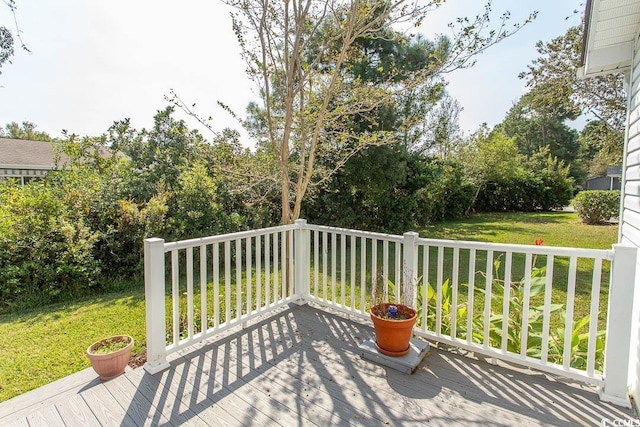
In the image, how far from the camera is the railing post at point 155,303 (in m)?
2.32

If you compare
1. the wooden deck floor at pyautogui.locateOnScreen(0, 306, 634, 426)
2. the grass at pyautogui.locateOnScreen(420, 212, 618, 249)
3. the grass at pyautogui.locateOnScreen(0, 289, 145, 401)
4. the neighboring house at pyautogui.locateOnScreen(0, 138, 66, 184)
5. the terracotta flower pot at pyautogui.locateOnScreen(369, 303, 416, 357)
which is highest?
the neighboring house at pyautogui.locateOnScreen(0, 138, 66, 184)

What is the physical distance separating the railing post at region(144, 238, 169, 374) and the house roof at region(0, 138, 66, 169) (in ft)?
43.4

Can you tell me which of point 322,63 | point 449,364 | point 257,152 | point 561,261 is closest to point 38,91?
point 257,152

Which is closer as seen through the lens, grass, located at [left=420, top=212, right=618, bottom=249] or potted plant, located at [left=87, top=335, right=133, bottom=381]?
potted plant, located at [left=87, top=335, right=133, bottom=381]

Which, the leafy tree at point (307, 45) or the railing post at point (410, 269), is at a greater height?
the leafy tree at point (307, 45)

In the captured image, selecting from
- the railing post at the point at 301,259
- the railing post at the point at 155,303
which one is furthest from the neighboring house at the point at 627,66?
the railing post at the point at 155,303

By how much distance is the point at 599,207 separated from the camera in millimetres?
11438

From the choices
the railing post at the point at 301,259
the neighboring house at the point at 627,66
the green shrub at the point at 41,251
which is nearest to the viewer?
the neighboring house at the point at 627,66

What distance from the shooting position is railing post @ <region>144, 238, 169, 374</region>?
232cm

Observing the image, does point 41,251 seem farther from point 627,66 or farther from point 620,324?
point 627,66

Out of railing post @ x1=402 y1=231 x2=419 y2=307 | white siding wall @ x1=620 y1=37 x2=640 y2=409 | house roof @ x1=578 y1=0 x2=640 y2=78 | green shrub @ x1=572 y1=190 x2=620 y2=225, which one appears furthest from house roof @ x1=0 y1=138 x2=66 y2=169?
green shrub @ x1=572 y1=190 x2=620 y2=225

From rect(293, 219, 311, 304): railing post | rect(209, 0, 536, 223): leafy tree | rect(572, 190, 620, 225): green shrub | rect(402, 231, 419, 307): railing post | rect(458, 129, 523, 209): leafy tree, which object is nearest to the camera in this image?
rect(402, 231, 419, 307): railing post

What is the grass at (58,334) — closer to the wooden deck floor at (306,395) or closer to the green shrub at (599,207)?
the wooden deck floor at (306,395)

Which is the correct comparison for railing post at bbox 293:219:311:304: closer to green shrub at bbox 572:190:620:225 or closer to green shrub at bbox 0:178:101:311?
green shrub at bbox 0:178:101:311
